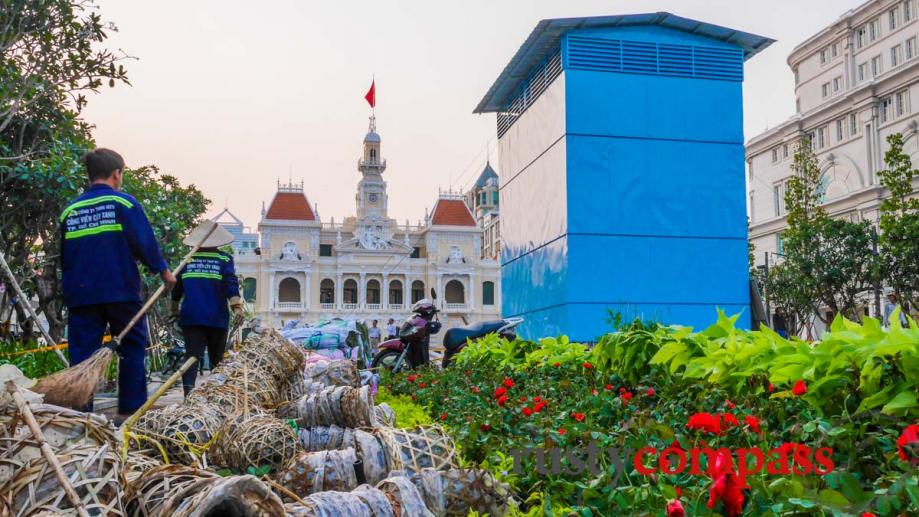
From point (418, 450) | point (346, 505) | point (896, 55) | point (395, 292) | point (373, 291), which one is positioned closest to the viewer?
point (346, 505)

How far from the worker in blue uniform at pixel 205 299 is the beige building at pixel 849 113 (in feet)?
120

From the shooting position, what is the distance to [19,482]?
1824mm

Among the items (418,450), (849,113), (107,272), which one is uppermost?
(849,113)

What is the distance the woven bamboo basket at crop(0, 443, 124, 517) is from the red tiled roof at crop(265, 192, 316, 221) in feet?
230

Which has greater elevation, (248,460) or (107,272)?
(107,272)

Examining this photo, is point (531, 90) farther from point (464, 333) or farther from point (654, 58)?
point (464, 333)

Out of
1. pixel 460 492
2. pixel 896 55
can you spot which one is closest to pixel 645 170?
pixel 460 492

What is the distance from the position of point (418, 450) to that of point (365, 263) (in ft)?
226

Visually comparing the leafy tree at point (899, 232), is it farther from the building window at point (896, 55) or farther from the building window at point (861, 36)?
the building window at point (861, 36)

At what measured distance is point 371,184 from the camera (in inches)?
3031

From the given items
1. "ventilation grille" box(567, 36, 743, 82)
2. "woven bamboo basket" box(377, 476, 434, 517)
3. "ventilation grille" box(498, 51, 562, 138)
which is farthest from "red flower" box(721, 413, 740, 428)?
"ventilation grille" box(498, 51, 562, 138)

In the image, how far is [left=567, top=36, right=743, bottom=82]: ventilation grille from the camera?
46.2 ft

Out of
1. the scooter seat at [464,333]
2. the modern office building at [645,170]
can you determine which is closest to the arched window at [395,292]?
the modern office building at [645,170]

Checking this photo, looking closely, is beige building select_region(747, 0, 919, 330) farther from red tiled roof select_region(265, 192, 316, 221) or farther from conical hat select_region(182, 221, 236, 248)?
red tiled roof select_region(265, 192, 316, 221)
